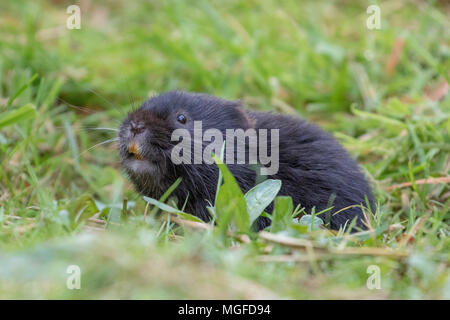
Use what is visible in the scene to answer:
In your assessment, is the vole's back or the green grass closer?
the green grass

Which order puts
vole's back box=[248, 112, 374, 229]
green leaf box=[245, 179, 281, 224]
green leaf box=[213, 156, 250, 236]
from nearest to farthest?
green leaf box=[213, 156, 250, 236] < green leaf box=[245, 179, 281, 224] < vole's back box=[248, 112, 374, 229]

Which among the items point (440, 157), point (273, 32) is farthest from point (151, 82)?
point (440, 157)

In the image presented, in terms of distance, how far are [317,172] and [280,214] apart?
102cm

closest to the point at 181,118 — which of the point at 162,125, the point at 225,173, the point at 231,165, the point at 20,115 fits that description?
the point at 162,125

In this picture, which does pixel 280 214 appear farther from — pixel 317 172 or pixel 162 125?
pixel 162 125

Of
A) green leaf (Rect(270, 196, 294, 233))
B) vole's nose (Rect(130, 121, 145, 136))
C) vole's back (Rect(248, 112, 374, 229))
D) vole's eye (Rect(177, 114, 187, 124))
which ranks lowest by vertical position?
green leaf (Rect(270, 196, 294, 233))

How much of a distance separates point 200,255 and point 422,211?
2.52 metres

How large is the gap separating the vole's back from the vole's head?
A: 31 centimetres

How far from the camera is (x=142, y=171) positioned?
419 cm

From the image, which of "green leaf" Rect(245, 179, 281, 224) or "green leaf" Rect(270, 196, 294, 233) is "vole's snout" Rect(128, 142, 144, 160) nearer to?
"green leaf" Rect(245, 179, 281, 224)

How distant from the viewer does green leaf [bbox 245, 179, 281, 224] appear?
3.56 meters

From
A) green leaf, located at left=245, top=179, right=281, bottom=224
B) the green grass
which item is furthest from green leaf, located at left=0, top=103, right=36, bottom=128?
green leaf, located at left=245, top=179, right=281, bottom=224

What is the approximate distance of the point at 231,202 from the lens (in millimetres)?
3344

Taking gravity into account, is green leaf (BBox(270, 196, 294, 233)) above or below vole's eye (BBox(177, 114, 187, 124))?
below
